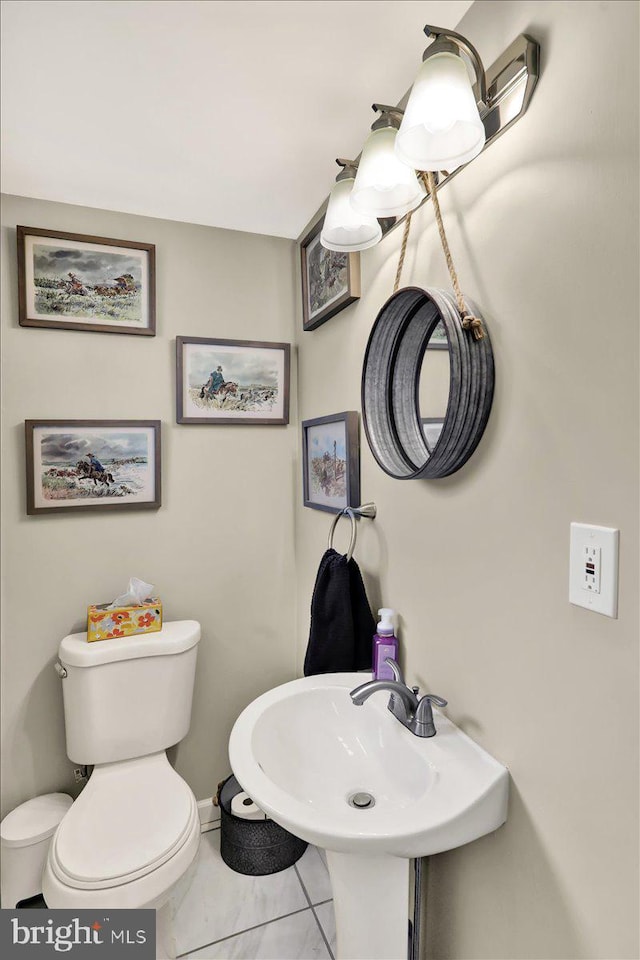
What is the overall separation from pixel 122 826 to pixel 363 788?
0.70m

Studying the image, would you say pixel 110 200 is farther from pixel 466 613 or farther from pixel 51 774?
pixel 51 774

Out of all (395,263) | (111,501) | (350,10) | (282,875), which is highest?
(350,10)

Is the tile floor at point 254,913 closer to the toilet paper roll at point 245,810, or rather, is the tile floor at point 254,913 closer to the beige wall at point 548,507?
the toilet paper roll at point 245,810

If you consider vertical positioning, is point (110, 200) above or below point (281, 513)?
above

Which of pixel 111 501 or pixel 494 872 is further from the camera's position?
pixel 111 501

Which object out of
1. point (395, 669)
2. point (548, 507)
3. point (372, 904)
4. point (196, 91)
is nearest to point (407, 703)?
point (395, 669)

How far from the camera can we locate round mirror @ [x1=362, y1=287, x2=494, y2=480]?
3.12 ft

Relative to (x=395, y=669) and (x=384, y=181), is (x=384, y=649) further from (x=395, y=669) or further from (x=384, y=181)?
(x=384, y=181)

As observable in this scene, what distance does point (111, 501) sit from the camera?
5.87 feet

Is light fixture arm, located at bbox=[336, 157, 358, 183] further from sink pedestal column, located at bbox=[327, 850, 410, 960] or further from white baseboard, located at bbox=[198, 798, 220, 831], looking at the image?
white baseboard, located at bbox=[198, 798, 220, 831]

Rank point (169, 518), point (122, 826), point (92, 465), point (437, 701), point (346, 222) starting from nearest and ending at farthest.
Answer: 1. point (437, 701)
2. point (346, 222)
3. point (122, 826)
4. point (92, 465)
5. point (169, 518)

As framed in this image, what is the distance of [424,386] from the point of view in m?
1.19

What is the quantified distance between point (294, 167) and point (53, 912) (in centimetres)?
205

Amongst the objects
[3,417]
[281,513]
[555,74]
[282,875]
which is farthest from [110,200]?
[282,875]
